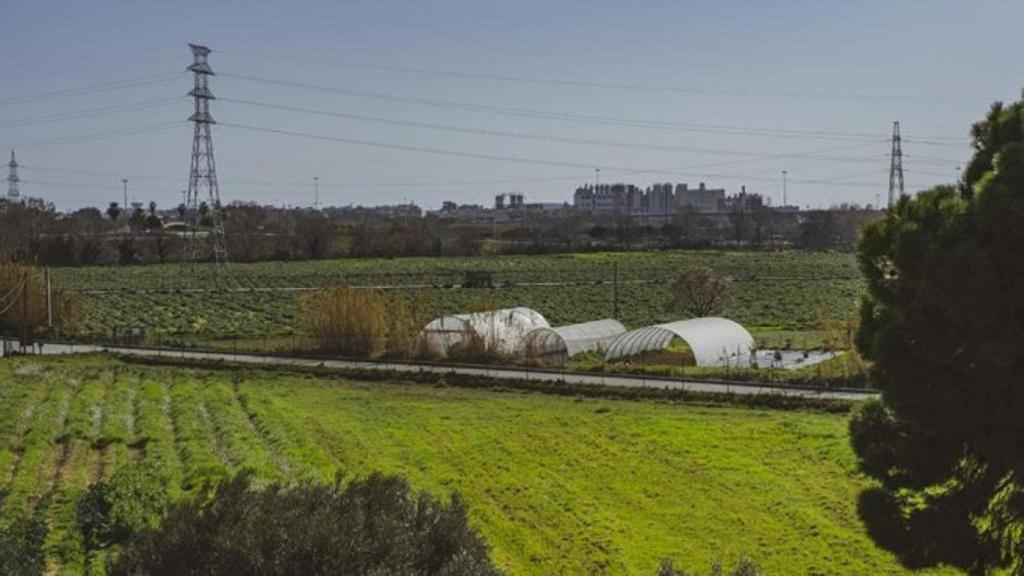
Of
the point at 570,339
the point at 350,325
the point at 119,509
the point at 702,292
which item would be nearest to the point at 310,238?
the point at 702,292

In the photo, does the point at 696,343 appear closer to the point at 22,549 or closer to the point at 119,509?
the point at 119,509

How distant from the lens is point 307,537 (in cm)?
836

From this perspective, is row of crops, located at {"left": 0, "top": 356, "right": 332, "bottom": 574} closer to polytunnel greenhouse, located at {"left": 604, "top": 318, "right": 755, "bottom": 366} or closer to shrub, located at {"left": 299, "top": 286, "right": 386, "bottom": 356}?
shrub, located at {"left": 299, "top": 286, "right": 386, "bottom": 356}

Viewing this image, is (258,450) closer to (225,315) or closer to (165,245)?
(225,315)

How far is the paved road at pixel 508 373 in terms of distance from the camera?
1105 inches

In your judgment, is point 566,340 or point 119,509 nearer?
point 119,509

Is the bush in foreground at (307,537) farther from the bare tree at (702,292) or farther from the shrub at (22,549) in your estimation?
the bare tree at (702,292)

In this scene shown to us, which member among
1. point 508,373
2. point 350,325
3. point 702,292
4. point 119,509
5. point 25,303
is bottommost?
point 508,373

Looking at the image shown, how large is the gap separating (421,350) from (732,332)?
1103 centimetres

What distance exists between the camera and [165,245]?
98.2 meters

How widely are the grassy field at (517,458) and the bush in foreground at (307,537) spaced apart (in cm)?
393

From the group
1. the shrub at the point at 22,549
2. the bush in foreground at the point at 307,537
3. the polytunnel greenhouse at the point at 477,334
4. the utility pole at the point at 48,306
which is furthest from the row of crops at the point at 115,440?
the utility pole at the point at 48,306

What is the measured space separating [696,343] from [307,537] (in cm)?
2787

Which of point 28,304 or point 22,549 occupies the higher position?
point 28,304
